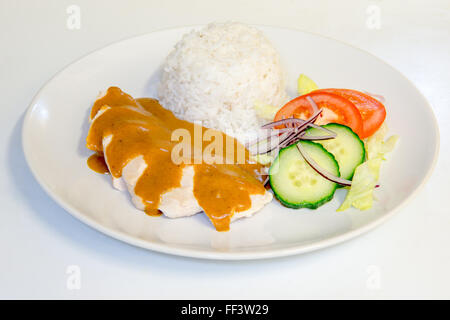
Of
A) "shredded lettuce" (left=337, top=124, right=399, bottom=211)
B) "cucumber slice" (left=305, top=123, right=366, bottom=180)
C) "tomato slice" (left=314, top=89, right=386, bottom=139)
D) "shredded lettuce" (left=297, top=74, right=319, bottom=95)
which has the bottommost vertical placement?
"shredded lettuce" (left=337, top=124, right=399, bottom=211)

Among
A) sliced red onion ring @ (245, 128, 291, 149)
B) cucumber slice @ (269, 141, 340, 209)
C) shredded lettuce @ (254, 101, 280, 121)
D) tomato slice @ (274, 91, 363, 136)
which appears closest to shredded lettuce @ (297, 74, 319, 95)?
shredded lettuce @ (254, 101, 280, 121)

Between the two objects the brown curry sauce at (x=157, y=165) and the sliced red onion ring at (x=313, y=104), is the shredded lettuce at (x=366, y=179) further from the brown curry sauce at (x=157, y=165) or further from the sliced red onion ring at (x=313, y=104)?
the brown curry sauce at (x=157, y=165)

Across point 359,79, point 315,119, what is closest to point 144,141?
point 315,119

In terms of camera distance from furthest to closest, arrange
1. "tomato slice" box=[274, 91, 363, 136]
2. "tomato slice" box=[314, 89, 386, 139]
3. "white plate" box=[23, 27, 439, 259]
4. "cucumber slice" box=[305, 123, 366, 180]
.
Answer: "tomato slice" box=[314, 89, 386, 139] → "tomato slice" box=[274, 91, 363, 136] → "cucumber slice" box=[305, 123, 366, 180] → "white plate" box=[23, 27, 439, 259]

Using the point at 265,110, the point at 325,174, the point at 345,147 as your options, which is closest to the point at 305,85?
the point at 265,110

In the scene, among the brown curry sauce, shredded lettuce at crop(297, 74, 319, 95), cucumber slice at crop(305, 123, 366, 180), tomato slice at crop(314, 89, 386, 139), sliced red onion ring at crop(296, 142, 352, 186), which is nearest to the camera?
the brown curry sauce

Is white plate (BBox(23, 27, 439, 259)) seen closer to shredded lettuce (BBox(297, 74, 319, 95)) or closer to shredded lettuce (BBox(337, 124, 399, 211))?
shredded lettuce (BBox(337, 124, 399, 211))

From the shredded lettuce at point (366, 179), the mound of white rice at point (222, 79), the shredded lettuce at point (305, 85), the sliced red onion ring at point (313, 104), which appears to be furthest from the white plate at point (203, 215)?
the sliced red onion ring at point (313, 104)
